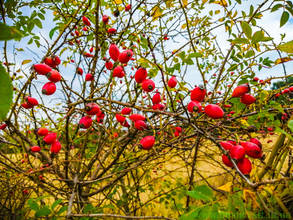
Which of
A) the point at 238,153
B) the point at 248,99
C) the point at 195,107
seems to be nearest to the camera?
the point at 238,153

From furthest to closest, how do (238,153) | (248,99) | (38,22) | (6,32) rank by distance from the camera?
(38,22), (248,99), (238,153), (6,32)

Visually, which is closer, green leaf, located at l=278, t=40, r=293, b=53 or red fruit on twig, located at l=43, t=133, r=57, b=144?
green leaf, located at l=278, t=40, r=293, b=53

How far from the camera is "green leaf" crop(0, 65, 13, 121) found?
0.28m

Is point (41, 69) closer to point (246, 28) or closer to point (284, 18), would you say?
point (246, 28)

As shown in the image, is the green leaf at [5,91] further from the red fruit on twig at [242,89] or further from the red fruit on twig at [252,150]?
the red fruit on twig at [242,89]

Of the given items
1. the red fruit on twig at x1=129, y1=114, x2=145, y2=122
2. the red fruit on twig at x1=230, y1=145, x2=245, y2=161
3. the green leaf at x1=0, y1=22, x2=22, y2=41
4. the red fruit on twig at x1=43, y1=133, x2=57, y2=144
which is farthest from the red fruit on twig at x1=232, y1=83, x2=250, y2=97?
the red fruit on twig at x1=43, y1=133, x2=57, y2=144

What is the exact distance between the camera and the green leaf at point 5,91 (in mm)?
280

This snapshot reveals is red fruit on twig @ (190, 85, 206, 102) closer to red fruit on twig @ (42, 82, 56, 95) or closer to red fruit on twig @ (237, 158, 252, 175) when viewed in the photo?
red fruit on twig @ (237, 158, 252, 175)

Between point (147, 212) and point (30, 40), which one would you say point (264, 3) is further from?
point (147, 212)

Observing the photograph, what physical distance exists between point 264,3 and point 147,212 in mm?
3038

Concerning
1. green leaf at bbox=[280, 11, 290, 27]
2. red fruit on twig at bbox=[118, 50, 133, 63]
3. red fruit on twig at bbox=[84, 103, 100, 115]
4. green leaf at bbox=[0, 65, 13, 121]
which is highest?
green leaf at bbox=[280, 11, 290, 27]

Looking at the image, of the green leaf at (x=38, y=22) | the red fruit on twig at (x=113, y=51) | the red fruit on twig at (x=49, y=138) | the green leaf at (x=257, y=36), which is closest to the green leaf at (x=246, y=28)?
the green leaf at (x=257, y=36)

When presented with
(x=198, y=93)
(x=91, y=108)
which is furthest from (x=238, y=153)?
(x=91, y=108)

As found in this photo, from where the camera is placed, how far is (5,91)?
0.93 ft
